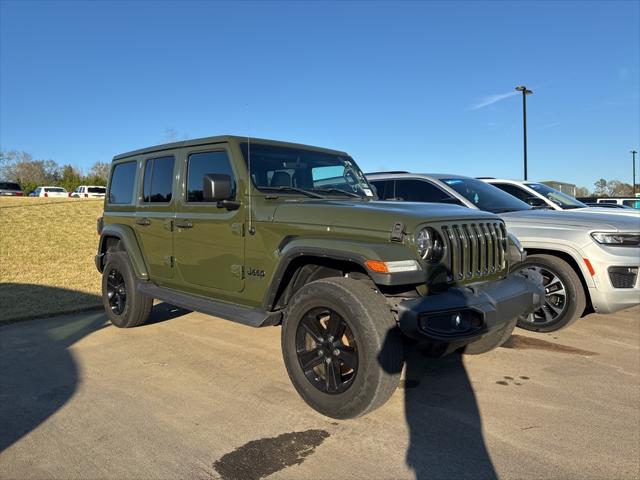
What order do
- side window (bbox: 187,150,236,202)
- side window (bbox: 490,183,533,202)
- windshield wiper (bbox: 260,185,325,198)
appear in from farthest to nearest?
side window (bbox: 490,183,533,202), side window (bbox: 187,150,236,202), windshield wiper (bbox: 260,185,325,198)

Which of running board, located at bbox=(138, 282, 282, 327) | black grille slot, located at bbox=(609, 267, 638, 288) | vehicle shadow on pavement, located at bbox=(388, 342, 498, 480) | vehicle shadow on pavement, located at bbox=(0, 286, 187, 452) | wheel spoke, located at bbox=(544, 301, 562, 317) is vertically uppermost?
black grille slot, located at bbox=(609, 267, 638, 288)

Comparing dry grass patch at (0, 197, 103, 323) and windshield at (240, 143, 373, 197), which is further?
dry grass patch at (0, 197, 103, 323)

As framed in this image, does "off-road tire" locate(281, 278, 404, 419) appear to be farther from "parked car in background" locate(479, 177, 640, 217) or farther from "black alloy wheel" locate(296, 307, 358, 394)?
"parked car in background" locate(479, 177, 640, 217)

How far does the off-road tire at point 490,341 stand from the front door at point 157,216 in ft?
9.93

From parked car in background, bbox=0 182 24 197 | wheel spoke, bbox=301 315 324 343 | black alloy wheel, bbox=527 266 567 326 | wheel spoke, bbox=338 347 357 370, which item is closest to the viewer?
wheel spoke, bbox=338 347 357 370

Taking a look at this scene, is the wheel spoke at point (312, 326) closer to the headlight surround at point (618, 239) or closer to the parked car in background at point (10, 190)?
the headlight surround at point (618, 239)

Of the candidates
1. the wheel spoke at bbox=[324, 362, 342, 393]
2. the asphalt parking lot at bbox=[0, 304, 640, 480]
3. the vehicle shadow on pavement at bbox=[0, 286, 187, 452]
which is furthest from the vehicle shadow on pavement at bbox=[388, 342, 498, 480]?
the vehicle shadow on pavement at bbox=[0, 286, 187, 452]

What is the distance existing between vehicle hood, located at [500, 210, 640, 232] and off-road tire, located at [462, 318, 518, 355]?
68.0 inches

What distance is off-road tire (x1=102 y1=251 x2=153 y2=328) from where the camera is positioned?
5.46 metres

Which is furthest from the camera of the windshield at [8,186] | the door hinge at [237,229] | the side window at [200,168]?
the windshield at [8,186]

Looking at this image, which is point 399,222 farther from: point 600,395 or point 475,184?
point 475,184

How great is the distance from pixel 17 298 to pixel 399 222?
645cm

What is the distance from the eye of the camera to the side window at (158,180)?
16.5 feet

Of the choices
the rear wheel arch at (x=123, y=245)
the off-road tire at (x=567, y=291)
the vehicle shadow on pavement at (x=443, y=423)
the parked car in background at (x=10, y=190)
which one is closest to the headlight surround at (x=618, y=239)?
the off-road tire at (x=567, y=291)
